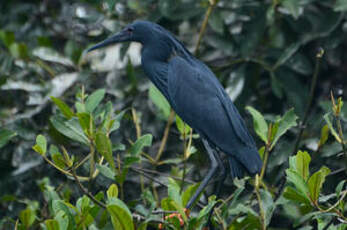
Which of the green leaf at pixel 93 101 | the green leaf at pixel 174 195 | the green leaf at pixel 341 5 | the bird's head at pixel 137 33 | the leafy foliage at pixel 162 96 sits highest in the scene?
the bird's head at pixel 137 33

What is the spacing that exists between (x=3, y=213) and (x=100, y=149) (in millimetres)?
1139

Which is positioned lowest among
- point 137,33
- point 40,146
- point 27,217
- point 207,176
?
point 207,176

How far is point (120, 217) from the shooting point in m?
2.00

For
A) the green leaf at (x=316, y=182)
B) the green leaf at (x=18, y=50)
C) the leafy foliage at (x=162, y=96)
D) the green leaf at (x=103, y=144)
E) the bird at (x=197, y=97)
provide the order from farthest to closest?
the green leaf at (x=18, y=50), the leafy foliage at (x=162, y=96), the bird at (x=197, y=97), the green leaf at (x=103, y=144), the green leaf at (x=316, y=182)

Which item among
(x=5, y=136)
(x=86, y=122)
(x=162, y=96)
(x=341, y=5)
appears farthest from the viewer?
(x=341, y=5)

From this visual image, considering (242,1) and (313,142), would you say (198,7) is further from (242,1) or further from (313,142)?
(313,142)

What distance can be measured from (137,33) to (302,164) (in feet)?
3.42

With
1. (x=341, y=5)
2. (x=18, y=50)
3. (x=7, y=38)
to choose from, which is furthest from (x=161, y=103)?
(x=7, y=38)

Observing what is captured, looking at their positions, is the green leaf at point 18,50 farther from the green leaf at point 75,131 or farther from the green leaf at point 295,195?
the green leaf at point 295,195

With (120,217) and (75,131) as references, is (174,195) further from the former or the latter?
(75,131)

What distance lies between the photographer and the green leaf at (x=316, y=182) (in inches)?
81.5

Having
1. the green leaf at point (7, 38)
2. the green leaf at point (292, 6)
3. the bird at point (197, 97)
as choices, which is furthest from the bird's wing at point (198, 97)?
the green leaf at point (7, 38)

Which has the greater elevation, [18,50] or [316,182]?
[316,182]

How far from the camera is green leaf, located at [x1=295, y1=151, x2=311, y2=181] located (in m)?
2.16
